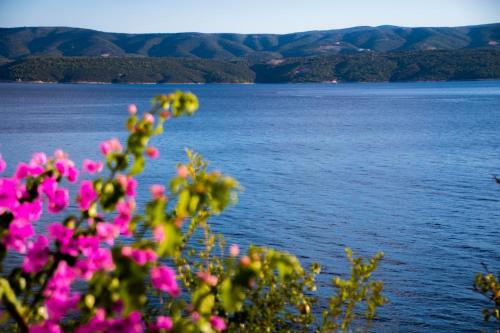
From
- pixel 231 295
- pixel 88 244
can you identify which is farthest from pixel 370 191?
pixel 231 295

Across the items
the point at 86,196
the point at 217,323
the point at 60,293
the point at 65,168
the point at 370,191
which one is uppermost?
the point at 65,168

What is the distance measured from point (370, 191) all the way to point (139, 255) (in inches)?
1445

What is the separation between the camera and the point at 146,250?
3.40 meters

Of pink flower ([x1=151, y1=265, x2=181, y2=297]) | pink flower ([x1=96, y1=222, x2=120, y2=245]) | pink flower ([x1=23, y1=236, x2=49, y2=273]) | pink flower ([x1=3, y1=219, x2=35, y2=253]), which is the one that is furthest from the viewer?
pink flower ([x1=3, y1=219, x2=35, y2=253])

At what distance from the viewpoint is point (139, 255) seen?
331 cm

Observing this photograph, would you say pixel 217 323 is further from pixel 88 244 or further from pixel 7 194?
pixel 7 194

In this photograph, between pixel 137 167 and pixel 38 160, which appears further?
pixel 38 160

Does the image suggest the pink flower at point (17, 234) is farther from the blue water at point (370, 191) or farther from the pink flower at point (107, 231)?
the blue water at point (370, 191)

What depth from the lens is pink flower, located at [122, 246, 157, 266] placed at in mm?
3271

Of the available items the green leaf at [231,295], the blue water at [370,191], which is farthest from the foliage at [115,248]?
the blue water at [370,191]

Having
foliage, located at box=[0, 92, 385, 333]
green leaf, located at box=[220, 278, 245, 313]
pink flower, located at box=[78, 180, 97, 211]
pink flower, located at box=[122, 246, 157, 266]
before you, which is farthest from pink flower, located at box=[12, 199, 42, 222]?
green leaf, located at box=[220, 278, 245, 313]

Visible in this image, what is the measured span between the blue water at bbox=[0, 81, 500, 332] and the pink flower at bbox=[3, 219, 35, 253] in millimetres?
16801

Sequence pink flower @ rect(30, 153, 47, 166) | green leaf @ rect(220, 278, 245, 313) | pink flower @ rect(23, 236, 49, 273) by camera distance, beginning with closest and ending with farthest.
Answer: green leaf @ rect(220, 278, 245, 313)
pink flower @ rect(23, 236, 49, 273)
pink flower @ rect(30, 153, 47, 166)

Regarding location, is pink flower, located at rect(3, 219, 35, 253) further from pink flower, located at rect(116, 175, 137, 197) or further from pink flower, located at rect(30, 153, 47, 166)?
pink flower, located at rect(116, 175, 137, 197)
